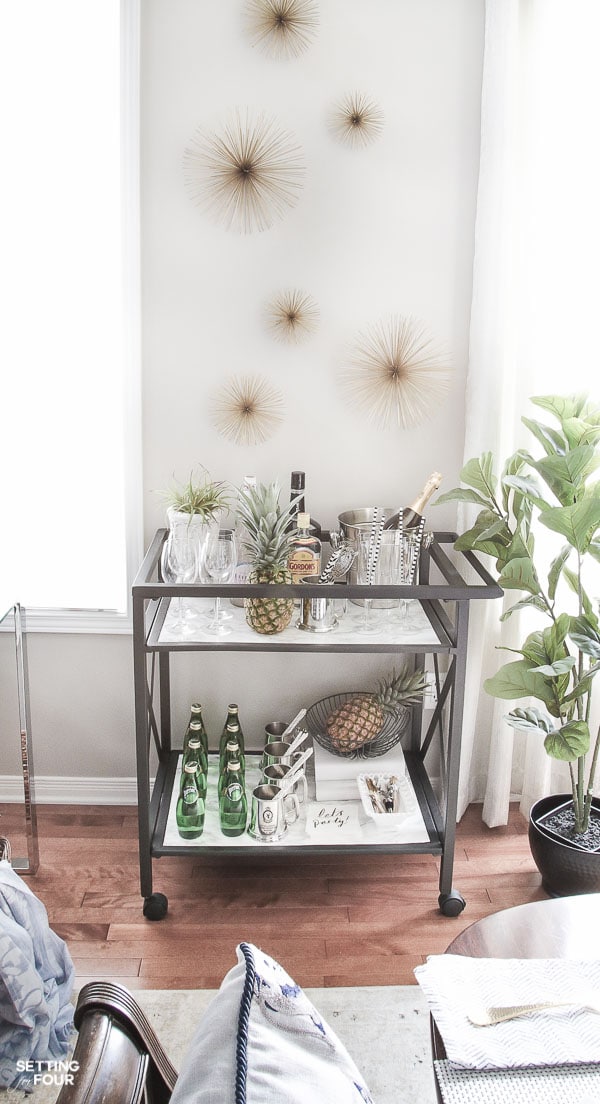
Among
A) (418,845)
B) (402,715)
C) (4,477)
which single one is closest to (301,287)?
(4,477)

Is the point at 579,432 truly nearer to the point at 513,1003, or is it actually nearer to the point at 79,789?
the point at 513,1003

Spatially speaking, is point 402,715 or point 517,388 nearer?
point 517,388

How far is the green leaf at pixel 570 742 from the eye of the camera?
2102mm

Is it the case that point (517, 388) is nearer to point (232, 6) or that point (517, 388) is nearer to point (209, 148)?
point (209, 148)

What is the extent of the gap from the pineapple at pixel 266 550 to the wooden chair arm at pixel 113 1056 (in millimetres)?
1299

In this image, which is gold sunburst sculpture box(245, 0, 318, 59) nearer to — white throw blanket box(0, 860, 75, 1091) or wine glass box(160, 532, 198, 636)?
wine glass box(160, 532, 198, 636)

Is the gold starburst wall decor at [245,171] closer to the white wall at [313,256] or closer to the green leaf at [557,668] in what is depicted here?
the white wall at [313,256]

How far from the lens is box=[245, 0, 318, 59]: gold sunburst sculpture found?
2.19 metres

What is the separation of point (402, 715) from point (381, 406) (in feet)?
2.76

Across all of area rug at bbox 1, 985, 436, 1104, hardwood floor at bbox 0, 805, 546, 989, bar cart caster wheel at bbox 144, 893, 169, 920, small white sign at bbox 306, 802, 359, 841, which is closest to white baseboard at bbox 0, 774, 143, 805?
hardwood floor at bbox 0, 805, 546, 989

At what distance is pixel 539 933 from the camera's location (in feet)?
4.60

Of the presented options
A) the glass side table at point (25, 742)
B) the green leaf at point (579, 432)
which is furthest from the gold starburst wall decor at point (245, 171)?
the glass side table at point (25, 742)

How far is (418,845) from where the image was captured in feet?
7.40

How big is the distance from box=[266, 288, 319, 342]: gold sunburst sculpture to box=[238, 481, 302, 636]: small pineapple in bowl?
0.46 m
